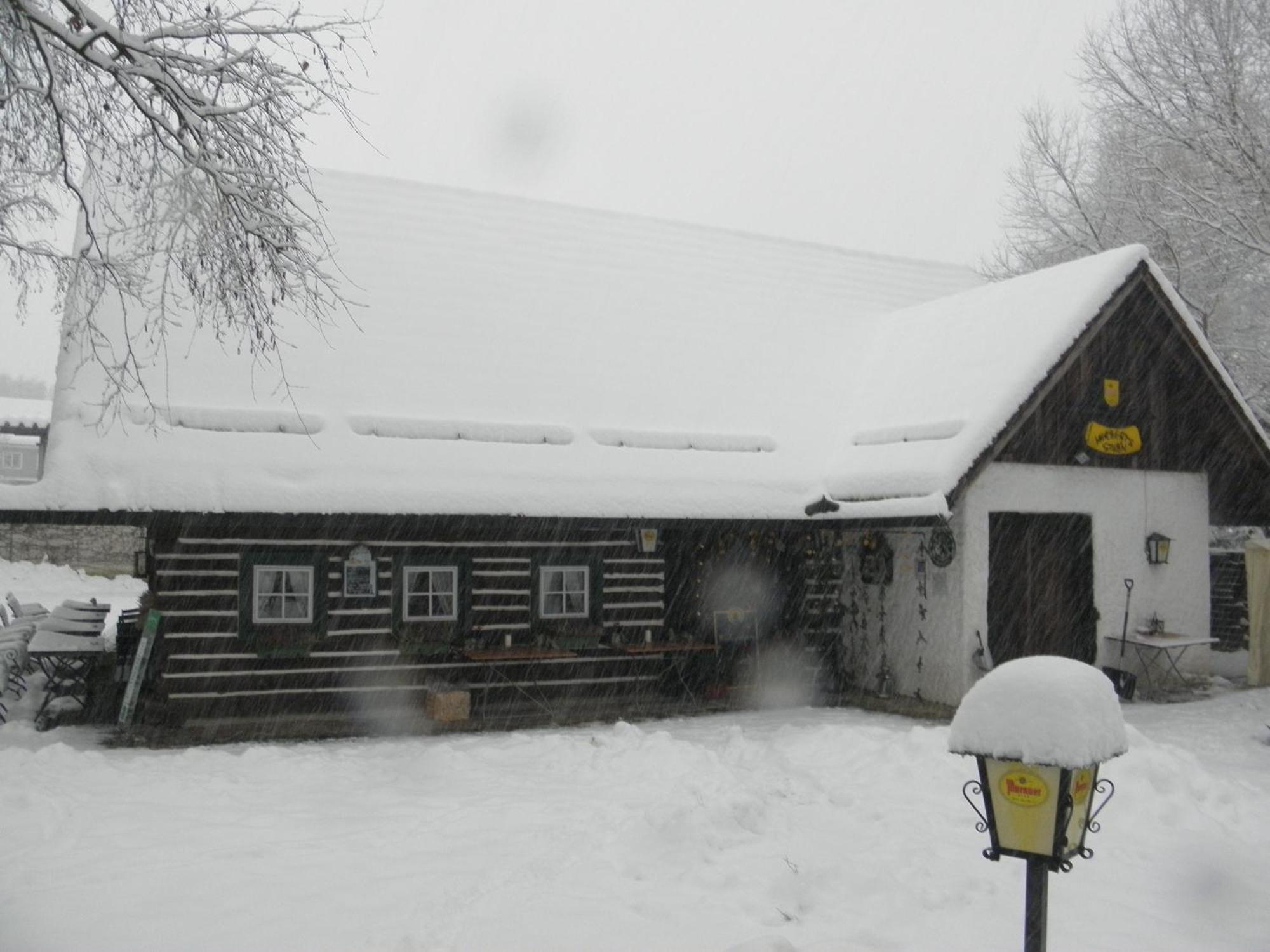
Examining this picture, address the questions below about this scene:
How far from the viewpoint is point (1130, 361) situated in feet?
44.2

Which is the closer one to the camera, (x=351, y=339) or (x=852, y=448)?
(x=351, y=339)

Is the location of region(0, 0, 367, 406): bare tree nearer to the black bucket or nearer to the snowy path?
the snowy path

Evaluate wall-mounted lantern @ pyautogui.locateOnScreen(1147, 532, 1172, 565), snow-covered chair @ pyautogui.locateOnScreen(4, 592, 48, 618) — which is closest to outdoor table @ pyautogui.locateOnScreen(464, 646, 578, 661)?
wall-mounted lantern @ pyautogui.locateOnScreen(1147, 532, 1172, 565)

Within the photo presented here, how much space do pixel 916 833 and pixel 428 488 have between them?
578cm

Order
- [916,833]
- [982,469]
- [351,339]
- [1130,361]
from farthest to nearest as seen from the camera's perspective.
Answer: [1130,361] → [351,339] → [982,469] → [916,833]

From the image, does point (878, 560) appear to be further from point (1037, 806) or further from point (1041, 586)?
point (1037, 806)

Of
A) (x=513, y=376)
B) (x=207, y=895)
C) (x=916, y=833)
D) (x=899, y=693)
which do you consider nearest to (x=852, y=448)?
(x=899, y=693)

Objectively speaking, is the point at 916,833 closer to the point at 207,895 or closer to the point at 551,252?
the point at 207,895

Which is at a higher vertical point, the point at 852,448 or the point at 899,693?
the point at 852,448

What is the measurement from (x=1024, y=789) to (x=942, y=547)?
8.72 m

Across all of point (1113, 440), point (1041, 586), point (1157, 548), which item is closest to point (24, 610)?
point (1041, 586)

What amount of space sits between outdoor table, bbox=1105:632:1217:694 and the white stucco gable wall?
0.12 meters

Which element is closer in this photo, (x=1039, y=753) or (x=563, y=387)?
(x=1039, y=753)

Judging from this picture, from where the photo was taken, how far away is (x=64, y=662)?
11328mm
